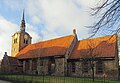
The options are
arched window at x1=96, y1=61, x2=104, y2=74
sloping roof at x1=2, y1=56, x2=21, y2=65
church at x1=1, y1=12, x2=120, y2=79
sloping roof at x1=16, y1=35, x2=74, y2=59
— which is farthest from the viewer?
sloping roof at x1=2, y1=56, x2=21, y2=65

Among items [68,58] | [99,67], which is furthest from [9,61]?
[99,67]

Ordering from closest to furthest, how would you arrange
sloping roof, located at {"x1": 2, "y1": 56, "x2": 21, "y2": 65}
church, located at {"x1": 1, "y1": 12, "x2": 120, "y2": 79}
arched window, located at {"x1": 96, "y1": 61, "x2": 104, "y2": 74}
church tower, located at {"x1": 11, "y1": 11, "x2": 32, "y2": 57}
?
church, located at {"x1": 1, "y1": 12, "x2": 120, "y2": 79} → arched window, located at {"x1": 96, "y1": 61, "x2": 104, "y2": 74} → sloping roof, located at {"x1": 2, "y1": 56, "x2": 21, "y2": 65} → church tower, located at {"x1": 11, "y1": 11, "x2": 32, "y2": 57}

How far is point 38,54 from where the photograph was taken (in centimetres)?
4062

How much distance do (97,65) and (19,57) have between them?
2161cm

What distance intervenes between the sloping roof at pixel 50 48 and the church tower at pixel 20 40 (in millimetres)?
5044

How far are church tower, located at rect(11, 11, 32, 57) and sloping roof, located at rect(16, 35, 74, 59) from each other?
16.5ft

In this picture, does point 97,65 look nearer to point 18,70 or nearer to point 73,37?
point 73,37

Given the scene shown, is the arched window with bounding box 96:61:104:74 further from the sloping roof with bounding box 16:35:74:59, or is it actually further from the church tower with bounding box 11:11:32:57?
the church tower with bounding box 11:11:32:57

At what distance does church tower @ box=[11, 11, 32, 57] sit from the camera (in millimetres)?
50625

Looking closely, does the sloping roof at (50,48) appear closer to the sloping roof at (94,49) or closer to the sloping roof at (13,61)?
the sloping roof at (13,61)

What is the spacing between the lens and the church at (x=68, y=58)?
28.8m

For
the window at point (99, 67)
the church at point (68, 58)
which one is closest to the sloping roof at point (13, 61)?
the church at point (68, 58)

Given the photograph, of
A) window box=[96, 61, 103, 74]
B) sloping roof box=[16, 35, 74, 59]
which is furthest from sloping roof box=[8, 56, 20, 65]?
window box=[96, 61, 103, 74]

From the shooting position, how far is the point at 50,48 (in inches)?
1564
